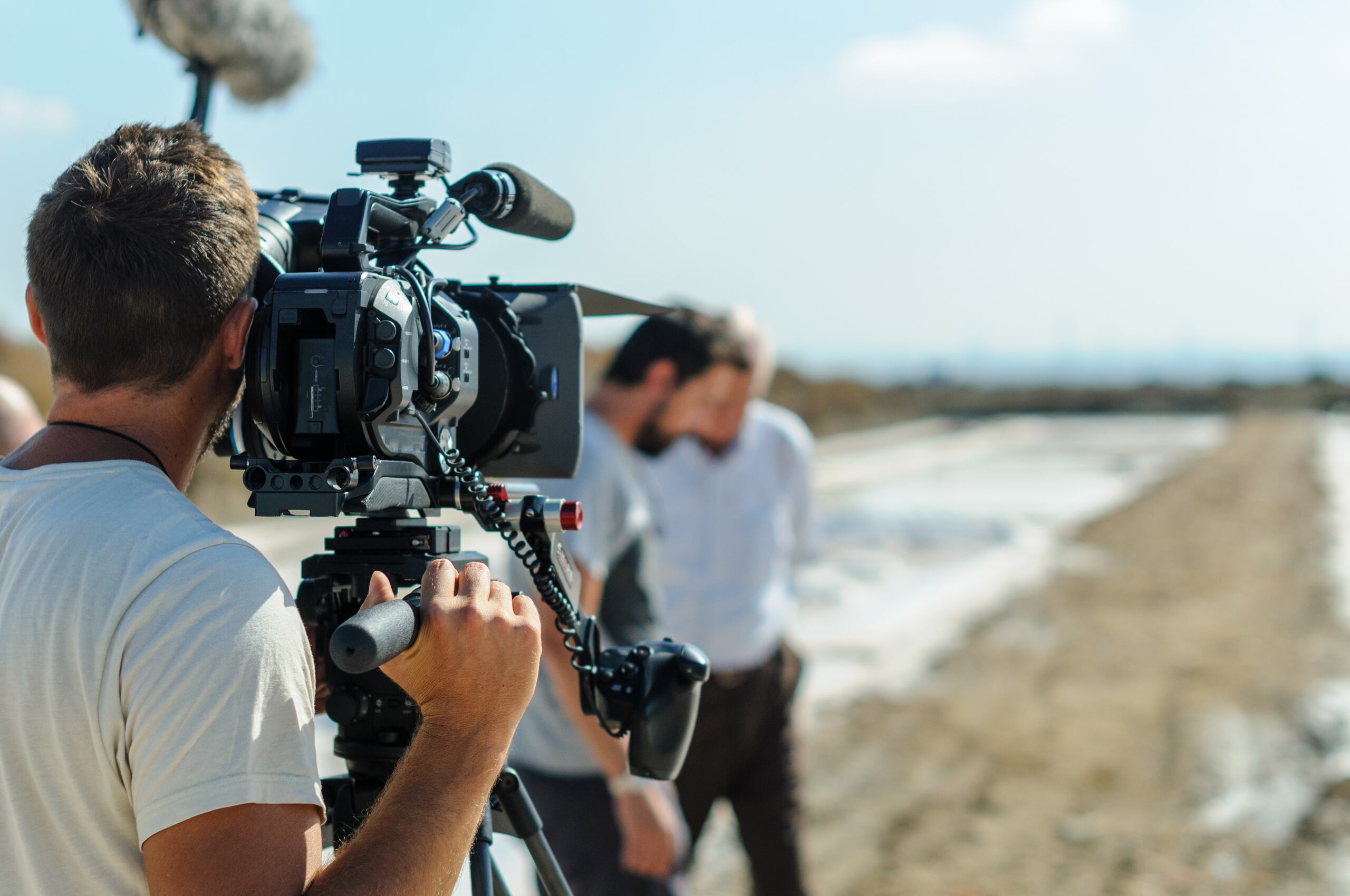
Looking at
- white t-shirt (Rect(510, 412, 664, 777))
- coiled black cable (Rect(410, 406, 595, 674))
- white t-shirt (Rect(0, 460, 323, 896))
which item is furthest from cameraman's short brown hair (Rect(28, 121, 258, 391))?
white t-shirt (Rect(510, 412, 664, 777))

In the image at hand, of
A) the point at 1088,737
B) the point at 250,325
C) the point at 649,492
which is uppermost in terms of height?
the point at 250,325

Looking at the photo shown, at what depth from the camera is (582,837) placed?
264 cm

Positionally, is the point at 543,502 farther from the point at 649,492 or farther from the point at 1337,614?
the point at 1337,614

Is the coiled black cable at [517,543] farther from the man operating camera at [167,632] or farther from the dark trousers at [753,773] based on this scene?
the dark trousers at [753,773]

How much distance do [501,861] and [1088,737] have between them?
145 inches

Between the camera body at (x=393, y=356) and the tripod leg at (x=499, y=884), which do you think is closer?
the camera body at (x=393, y=356)

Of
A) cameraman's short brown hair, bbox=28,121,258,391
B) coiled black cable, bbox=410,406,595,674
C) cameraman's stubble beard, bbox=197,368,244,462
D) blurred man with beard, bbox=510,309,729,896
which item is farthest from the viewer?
blurred man with beard, bbox=510,309,729,896

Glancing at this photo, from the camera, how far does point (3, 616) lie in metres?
1.13

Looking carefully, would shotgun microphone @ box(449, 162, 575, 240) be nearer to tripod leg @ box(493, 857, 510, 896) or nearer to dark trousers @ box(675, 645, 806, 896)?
tripod leg @ box(493, 857, 510, 896)

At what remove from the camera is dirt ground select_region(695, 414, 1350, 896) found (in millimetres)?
4277

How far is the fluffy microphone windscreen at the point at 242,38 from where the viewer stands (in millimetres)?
1955

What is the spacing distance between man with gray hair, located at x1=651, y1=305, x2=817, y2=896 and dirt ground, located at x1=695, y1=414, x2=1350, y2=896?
3.18 ft

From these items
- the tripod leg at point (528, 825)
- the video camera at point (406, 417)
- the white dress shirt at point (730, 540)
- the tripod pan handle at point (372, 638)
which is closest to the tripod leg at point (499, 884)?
the tripod leg at point (528, 825)

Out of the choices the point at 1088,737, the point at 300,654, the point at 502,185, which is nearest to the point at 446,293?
the point at 502,185
